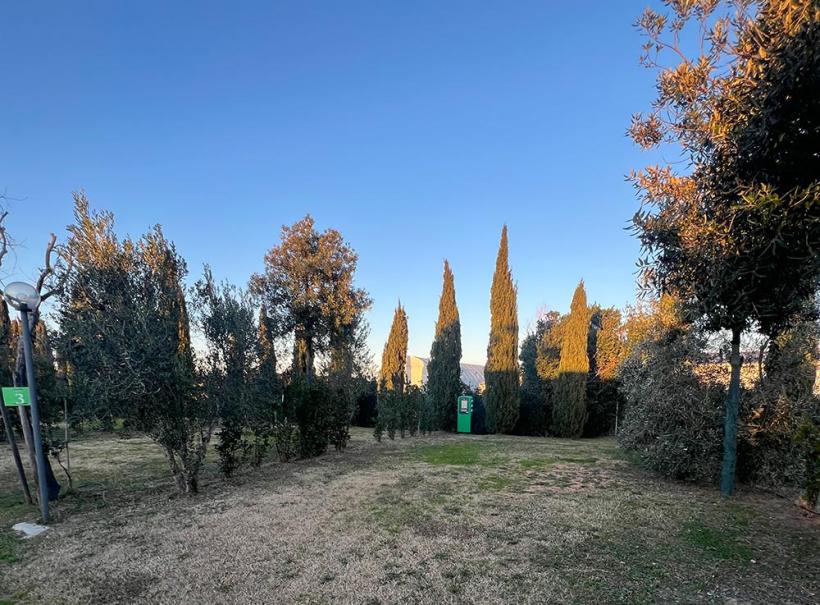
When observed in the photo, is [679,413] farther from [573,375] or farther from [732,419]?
[573,375]

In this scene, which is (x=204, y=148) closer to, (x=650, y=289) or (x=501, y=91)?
(x=501, y=91)

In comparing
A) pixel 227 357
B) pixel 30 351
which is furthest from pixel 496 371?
pixel 30 351

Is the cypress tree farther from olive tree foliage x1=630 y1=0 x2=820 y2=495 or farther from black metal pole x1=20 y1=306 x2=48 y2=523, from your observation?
olive tree foliage x1=630 y1=0 x2=820 y2=495

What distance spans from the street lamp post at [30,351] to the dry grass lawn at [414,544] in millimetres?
505

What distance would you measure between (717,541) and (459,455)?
6004 mm

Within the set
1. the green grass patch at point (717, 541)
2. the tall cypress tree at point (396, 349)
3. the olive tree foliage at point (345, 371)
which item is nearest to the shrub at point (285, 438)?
the olive tree foliage at point (345, 371)

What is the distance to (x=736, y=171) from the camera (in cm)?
341

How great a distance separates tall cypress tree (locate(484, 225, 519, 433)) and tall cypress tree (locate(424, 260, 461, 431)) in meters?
1.52

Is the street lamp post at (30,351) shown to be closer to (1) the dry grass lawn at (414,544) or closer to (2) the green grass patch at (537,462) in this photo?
(1) the dry grass lawn at (414,544)

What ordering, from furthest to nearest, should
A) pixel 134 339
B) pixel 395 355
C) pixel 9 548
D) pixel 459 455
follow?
1. pixel 395 355
2. pixel 459 455
3. pixel 134 339
4. pixel 9 548

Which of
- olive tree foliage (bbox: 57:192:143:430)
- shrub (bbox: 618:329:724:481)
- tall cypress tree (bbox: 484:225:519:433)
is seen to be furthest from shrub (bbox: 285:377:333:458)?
tall cypress tree (bbox: 484:225:519:433)

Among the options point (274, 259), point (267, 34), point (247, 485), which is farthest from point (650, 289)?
point (274, 259)

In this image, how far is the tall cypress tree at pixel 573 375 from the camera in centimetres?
1530

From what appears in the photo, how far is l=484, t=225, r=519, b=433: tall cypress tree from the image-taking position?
Result: 16.1m
